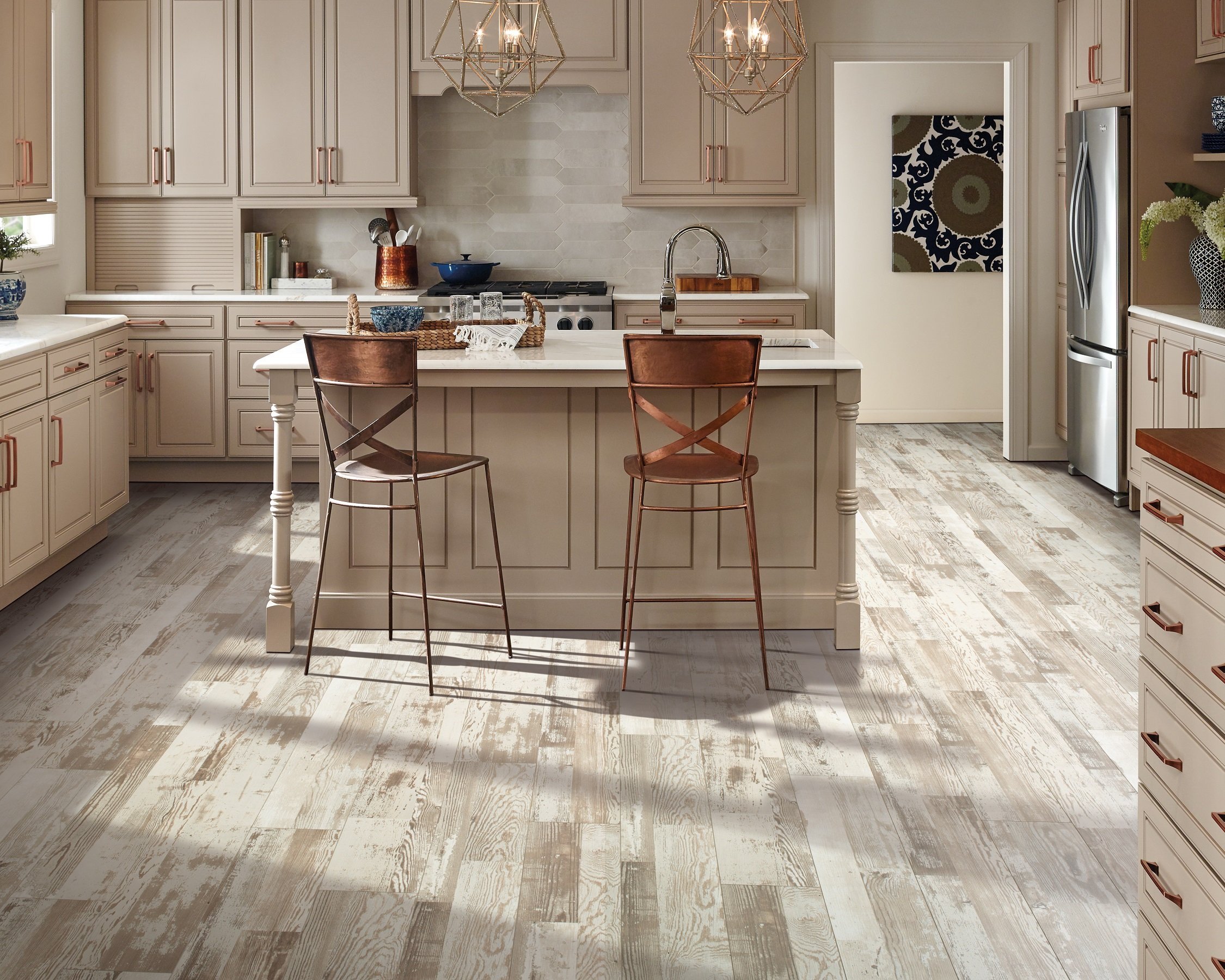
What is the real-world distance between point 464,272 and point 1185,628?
17.0ft

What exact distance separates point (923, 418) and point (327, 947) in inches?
268

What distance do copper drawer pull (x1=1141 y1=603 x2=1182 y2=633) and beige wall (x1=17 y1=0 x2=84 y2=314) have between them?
5.40 m

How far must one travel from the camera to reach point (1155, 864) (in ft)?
6.51

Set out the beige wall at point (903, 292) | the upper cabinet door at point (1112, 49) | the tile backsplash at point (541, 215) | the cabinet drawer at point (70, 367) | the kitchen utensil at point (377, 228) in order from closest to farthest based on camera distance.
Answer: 1. the cabinet drawer at point (70, 367)
2. the upper cabinet door at point (1112, 49)
3. the kitchen utensil at point (377, 228)
4. the tile backsplash at point (541, 215)
5. the beige wall at point (903, 292)

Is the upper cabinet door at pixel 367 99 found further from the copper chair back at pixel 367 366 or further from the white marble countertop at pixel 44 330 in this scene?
the copper chair back at pixel 367 366

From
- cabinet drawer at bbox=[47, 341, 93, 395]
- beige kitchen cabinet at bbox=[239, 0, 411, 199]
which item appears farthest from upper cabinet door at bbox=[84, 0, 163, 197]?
cabinet drawer at bbox=[47, 341, 93, 395]

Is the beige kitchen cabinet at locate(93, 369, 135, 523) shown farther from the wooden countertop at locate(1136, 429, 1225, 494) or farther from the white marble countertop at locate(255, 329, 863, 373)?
the wooden countertop at locate(1136, 429, 1225, 494)

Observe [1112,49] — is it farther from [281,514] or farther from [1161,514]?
[1161,514]

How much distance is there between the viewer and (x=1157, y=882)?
77.2 inches

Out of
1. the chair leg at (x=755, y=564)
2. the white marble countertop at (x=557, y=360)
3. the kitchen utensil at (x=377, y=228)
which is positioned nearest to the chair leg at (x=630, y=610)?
the chair leg at (x=755, y=564)

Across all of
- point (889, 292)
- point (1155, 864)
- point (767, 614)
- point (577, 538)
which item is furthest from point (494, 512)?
point (889, 292)

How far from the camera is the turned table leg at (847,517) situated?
3963 mm

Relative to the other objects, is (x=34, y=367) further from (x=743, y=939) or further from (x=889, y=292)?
(x=889, y=292)

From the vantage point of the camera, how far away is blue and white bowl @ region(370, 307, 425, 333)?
418 centimetres
